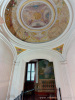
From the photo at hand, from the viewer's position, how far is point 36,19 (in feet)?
20.5

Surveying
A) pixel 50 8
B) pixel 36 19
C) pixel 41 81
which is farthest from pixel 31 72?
pixel 50 8

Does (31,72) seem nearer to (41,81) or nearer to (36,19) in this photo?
(41,81)

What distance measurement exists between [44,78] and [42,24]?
7864 mm

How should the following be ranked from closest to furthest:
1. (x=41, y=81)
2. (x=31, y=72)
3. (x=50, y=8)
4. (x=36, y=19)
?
1. (x=50, y=8)
2. (x=36, y=19)
3. (x=41, y=81)
4. (x=31, y=72)

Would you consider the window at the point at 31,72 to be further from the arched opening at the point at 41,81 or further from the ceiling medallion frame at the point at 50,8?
the ceiling medallion frame at the point at 50,8

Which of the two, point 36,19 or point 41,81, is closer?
point 36,19

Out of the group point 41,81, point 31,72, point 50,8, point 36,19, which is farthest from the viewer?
point 31,72

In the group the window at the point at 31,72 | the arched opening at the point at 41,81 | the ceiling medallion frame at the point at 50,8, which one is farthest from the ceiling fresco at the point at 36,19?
the window at the point at 31,72

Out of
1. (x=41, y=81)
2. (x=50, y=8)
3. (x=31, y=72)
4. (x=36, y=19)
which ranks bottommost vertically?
(x=41, y=81)

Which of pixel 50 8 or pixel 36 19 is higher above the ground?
pixel 50 8

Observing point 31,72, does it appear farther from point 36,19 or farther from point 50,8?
point 50,8

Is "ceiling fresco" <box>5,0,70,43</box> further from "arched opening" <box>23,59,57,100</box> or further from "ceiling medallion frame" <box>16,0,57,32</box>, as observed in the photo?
"arched opening" <box>23,59,57,100</box>

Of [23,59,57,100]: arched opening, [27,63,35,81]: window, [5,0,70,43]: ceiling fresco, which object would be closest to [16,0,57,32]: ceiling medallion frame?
[5,0,70,43]: ceiling fresco

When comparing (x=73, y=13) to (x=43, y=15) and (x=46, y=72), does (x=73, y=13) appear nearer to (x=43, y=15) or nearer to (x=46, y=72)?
(x=43, y=15)
